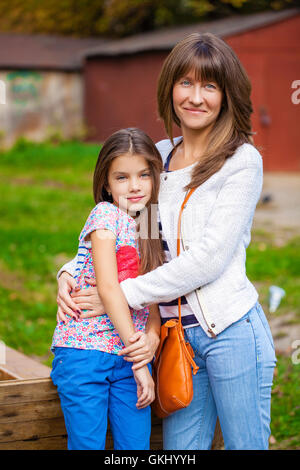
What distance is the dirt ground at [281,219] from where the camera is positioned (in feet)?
16.4

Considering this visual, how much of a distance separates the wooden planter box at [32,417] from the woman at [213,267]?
1.14 ft

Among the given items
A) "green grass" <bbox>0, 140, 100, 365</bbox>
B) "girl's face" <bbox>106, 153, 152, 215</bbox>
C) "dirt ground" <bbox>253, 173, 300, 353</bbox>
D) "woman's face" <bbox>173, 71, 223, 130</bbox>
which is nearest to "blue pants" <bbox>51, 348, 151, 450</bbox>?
"girl's face" <bbox>106, 153, 152, 215</bbox>

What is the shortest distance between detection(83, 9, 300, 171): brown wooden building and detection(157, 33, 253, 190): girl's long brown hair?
38.5 feet

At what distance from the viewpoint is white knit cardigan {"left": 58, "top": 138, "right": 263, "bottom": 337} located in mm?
2219

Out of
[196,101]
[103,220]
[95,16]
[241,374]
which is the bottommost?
[241,374]

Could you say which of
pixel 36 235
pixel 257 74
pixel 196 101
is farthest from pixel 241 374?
pixel 257 74

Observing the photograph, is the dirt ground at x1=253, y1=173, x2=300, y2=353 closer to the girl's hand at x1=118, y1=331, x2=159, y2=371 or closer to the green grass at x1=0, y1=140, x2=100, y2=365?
the green grass at x1=0, y1=140, x2=100, y2=365

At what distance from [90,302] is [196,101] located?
0.82 meters

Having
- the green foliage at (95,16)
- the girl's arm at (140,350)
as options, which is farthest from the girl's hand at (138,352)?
the green foliage at (95,16)

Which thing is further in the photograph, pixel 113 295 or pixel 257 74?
pixel 257 74

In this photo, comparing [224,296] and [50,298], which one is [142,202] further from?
[50,298]

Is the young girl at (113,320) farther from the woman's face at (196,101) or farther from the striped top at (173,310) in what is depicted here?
the woman's face at (196,101)

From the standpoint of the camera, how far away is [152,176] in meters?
2.46

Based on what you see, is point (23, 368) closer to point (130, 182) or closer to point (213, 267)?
point (130, 182)
